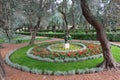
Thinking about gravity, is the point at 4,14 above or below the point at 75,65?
above

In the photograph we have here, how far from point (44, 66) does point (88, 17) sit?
117 inches

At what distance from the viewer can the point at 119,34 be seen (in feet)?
47.3

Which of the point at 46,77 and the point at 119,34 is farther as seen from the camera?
the point at 119,34

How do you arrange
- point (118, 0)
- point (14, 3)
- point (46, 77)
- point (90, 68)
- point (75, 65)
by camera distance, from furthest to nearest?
1. point (75, 65)
2. point (90, 68)
3. point (46, 77)
4. point (118, 0)
5. point (14, 3)

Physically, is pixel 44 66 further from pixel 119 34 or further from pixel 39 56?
pixel 119 34

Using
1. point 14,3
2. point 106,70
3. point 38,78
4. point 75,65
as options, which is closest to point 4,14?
point 14,3

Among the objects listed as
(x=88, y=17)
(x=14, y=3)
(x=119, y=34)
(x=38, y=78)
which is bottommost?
(x=38, y=78)

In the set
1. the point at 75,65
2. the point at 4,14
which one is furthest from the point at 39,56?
the point at 4,14

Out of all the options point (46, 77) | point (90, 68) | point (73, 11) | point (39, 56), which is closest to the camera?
point (46, 77)

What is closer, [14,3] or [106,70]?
[14,3]

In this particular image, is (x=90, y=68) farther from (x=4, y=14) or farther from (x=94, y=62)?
(x=4, y=14)

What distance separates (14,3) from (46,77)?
294 cm

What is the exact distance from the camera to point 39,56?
8.48 metres

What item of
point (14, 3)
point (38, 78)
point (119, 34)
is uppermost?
point (14, 3)
